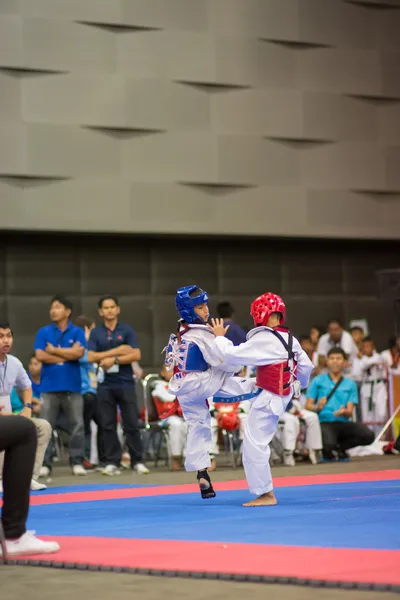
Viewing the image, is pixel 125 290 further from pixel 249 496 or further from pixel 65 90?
pixel 249 496

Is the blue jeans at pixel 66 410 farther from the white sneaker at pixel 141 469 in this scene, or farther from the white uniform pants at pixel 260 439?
the white uniform pants at pixel 260 439

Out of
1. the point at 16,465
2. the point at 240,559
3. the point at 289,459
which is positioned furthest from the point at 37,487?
the point at 240,559

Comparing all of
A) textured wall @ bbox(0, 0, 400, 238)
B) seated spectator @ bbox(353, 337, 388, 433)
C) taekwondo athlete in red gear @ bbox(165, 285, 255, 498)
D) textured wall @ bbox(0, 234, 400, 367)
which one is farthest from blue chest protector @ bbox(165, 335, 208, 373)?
textured wall @ bbox(0, 234, 400, 367)

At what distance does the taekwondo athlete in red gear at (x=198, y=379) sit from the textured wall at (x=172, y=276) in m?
9.15

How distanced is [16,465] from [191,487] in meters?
4.71

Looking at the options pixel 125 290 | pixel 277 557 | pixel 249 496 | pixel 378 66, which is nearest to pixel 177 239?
pixel 125 290

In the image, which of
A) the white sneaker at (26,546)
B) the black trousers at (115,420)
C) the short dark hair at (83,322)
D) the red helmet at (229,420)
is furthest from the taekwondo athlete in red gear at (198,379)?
the short dark hair at (83,322)

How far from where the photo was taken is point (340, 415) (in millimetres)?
12789

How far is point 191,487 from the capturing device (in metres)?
10.0

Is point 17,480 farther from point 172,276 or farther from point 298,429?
point 172,276

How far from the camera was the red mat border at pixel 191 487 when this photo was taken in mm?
9203

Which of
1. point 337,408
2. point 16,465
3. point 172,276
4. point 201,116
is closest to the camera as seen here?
point 16,465

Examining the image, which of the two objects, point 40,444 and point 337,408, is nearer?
point 40,444

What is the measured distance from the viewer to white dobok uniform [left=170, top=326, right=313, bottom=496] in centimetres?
814
